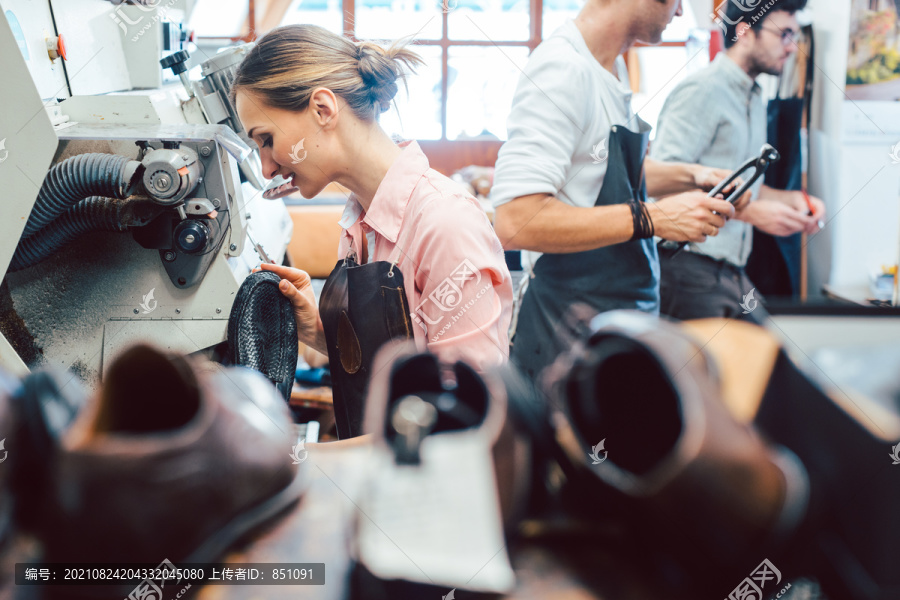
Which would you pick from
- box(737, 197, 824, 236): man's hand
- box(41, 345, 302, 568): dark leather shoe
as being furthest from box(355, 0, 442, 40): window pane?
box(41, 345, 302, 568): dark leather shoe

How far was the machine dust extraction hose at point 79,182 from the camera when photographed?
101 centimetres

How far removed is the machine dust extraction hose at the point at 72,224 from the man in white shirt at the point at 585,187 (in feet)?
2.47

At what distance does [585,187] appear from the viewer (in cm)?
143

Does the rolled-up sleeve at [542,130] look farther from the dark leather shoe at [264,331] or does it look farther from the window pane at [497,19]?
the window pane at [497,19]

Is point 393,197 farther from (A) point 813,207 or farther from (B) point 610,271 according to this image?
(A) point 813,207

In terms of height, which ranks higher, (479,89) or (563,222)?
(479,89)

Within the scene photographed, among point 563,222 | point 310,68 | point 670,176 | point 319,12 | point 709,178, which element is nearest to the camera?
point 310,68

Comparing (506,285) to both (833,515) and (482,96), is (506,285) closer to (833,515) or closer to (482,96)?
(833,515)

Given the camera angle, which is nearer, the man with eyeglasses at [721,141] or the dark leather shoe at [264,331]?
the dark leather shoe at [264,331]

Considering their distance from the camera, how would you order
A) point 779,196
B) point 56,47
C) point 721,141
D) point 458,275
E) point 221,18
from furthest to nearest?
1. point 221,18
2. point 779,196
3. point 721,141
4. point 56,47
5. point 458,275

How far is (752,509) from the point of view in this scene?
22cm

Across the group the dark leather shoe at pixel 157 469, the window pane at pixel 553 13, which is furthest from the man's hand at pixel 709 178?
the window pane at pixel 553 13

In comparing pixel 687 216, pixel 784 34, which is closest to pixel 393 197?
pixel 687 216

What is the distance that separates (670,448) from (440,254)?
767 mm
